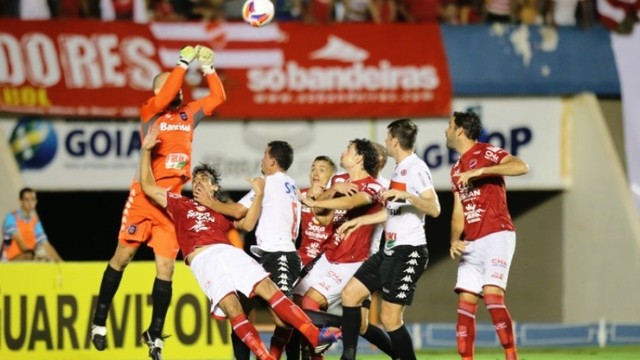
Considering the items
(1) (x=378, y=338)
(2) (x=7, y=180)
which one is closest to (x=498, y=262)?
(1) (x=378, y=338)

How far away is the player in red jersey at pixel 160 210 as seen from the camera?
1138cm

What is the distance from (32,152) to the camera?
17047 mm

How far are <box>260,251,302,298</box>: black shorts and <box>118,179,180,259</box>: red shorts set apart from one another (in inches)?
33.9

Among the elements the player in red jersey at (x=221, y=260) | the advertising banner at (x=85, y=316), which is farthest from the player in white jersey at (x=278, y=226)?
the advertising banner at (x=85, y=316)

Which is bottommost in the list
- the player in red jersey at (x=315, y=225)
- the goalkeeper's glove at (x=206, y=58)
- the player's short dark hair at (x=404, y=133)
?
the player in red jersey at (x=315, y=225)

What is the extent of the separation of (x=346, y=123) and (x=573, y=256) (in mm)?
3766

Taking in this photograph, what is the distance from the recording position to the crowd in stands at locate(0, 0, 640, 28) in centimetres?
1712

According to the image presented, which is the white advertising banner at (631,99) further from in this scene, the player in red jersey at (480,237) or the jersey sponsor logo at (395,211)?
the jersey sponsor logo at (395,211)

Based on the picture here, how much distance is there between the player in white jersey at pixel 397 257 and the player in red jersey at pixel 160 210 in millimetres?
1557

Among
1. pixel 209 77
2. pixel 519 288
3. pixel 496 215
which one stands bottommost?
pixel 519 288

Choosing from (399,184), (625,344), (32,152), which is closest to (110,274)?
(399,184)

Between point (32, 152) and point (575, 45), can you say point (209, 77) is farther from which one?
point (575, 45)

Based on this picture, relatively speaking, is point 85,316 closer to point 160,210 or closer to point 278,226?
point 160,210

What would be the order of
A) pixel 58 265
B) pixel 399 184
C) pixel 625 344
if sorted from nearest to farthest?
pixel 399 184 < pixel 58 265 < pixel 625 344
